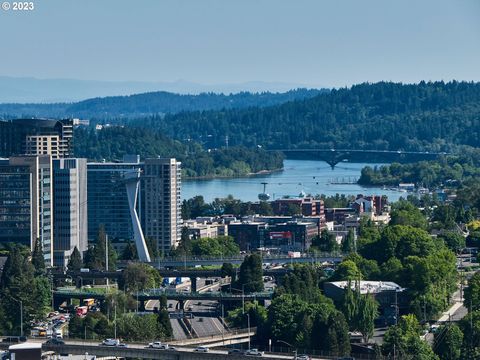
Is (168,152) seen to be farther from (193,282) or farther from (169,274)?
(193,282)

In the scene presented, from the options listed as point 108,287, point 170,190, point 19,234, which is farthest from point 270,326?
point 170,190

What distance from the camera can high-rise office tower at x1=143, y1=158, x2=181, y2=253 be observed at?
28.3 metres

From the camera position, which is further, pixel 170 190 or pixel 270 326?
pixel 170 190

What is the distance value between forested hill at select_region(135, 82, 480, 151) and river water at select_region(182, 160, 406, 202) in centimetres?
438

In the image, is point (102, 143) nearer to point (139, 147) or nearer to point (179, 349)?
point (139, 147)

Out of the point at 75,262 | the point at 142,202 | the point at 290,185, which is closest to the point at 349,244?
the point at 142,202

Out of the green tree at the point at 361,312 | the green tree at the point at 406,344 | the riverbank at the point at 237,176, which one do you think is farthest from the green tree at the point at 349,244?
the riverbank at the point at 237,176

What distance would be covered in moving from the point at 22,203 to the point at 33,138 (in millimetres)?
6693

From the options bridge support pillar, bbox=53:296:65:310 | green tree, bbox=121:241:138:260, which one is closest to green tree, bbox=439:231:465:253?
green tree, bbox=121:241:138:260

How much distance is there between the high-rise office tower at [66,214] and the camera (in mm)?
25844

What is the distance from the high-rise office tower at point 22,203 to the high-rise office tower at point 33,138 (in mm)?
6018

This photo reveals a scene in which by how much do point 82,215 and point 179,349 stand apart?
1069 centimetres

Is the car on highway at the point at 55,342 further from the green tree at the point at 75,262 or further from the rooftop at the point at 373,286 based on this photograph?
the green tree at the point at 75,262

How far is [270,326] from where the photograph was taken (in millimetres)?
18203
